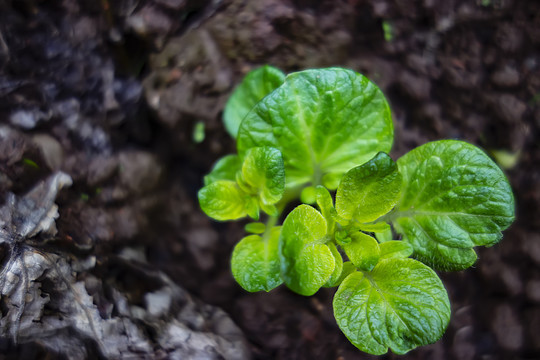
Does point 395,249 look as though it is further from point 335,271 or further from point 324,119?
point 324,119

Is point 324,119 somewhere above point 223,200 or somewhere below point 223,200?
above

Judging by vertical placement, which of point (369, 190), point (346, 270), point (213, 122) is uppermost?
point (369, 190)

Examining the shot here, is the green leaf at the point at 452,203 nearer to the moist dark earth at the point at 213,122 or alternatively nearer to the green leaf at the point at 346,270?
the green leaf at the point at 346,270

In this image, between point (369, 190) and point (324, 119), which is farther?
point (324, 119)

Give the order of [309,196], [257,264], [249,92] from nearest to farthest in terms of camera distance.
→ [257,264], [309,196], [249,92]

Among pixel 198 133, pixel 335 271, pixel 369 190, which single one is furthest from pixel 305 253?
pixel 198 133

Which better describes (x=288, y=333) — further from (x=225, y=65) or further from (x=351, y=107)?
(x=225, y=65)

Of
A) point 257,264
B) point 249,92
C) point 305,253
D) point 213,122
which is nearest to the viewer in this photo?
point 305,253
